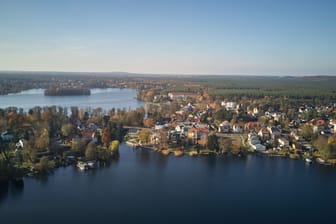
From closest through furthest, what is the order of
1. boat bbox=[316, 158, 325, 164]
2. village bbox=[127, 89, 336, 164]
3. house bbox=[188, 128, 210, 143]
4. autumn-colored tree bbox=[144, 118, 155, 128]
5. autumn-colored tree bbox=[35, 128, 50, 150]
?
autumn-colored tree bbox=[35, 128, 50, 150] → boat bbox=[316, 158, 325, 164] → village bbox=[127, 89, 336, 164] → house bbox=[188, 128, 210, 143] → autumn-colored tree bbox=[144, 118, 155, 128]

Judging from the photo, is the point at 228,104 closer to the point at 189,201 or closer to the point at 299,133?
the point at 299,133

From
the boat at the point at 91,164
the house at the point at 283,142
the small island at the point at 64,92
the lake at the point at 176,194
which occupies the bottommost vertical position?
the lake at the point at 176,194

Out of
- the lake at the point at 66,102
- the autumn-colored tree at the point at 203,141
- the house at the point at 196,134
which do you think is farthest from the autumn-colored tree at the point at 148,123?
the lake at the point at 66,102

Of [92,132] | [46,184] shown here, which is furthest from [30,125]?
[46,184]

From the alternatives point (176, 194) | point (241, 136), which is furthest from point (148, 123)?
point (176, 194)

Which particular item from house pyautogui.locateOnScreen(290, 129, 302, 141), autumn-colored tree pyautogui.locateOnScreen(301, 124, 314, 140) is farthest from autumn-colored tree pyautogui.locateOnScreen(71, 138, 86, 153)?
autumn-colored tree pyautogui.locateOnScreen(301, 124, 314, 140)

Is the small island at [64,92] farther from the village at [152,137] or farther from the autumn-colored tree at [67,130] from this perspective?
the autumn-colored tree at [67,130]

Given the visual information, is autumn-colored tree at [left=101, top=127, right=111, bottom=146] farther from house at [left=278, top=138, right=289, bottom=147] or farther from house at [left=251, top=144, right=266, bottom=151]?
house at [left=278, top=138, right=289, bottom=147]
